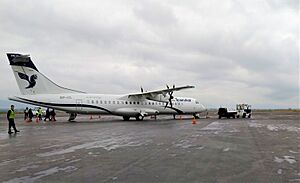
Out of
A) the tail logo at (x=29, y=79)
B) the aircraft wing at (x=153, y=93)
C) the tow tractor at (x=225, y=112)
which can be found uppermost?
the tail logo at (x=29, y=79)

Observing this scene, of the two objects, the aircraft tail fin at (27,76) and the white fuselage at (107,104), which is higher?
the aircraft tail fin at (27,76)

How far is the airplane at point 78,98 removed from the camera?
1157 inches

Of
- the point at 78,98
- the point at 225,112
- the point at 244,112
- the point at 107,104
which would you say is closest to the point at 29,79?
the point at 78,98

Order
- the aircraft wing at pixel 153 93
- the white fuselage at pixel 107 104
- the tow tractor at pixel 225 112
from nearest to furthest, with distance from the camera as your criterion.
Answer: the white fuselage at pixel 107 104 < the aircraft wing at pixel 153 93 < the tow tractor at pixel 225 112

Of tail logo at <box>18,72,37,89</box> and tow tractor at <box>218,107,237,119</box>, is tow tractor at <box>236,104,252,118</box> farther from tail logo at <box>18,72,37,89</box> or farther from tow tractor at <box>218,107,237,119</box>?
tail logo at <box>18,72,37,89</box>

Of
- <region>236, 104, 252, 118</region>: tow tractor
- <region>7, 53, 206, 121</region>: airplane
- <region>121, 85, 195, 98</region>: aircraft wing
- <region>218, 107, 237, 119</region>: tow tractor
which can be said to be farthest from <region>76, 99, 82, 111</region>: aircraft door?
<region>236, 104, 252, 118</region>: tow tractor

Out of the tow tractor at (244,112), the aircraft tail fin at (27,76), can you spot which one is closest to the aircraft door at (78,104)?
the aircraft tail fin at (27,76)

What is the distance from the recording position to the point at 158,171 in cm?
703

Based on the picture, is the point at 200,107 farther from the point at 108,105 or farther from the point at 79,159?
the point at 79,159

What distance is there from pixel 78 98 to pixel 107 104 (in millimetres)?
3603

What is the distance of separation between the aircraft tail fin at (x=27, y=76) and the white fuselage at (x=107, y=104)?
71 centimetres

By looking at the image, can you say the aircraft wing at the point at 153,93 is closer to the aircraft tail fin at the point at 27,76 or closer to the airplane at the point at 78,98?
the airplane at the point at 78,98

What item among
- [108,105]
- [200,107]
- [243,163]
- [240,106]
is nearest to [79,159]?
[243,163]

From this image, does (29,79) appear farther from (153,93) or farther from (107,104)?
(153,93)
